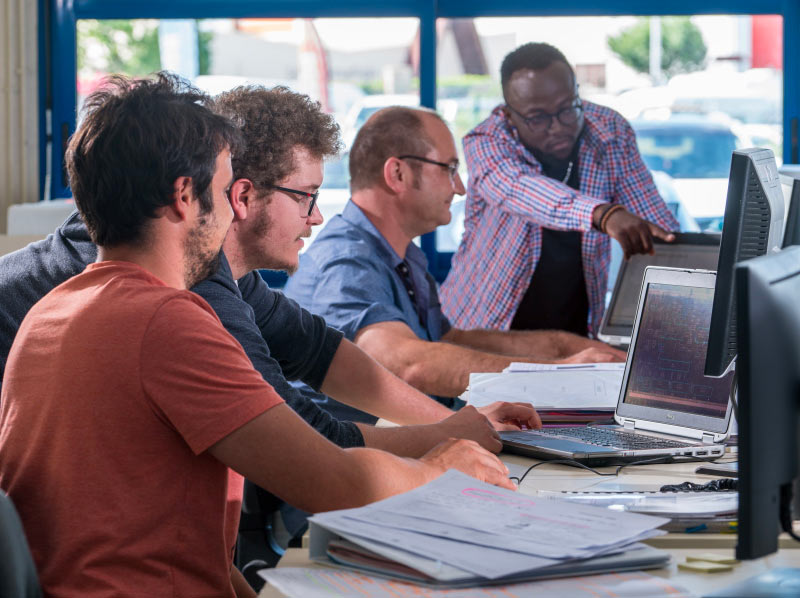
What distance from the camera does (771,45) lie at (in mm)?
4309

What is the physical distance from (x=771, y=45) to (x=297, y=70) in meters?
1.90

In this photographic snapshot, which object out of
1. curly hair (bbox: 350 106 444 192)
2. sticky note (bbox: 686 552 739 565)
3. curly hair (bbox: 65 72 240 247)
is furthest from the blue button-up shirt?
sticky note (bbox: 686 552 739 565)

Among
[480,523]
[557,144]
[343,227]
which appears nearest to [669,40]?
[557,144]

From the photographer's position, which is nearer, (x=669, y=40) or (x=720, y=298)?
(x=720, y=298)

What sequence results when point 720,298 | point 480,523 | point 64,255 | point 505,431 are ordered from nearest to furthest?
point 480,523, point 720,298, point 64,255, point 505,431

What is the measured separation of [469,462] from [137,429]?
497 mm

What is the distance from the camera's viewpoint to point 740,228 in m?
1.54

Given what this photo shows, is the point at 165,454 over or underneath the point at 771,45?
underneath

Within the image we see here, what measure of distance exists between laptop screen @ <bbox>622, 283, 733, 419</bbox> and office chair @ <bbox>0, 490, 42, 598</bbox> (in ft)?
4.05

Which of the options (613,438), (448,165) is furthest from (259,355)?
(448,165)

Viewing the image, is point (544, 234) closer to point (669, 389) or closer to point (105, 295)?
point (669, 389)

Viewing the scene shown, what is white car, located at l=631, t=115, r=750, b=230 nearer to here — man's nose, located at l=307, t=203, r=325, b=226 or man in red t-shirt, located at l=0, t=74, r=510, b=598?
man's nose, located at l=307, t=203, r=325, b=226

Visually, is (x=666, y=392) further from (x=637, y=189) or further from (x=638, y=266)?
(x=637, y=189)

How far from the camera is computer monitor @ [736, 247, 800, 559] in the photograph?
0.97 meters
